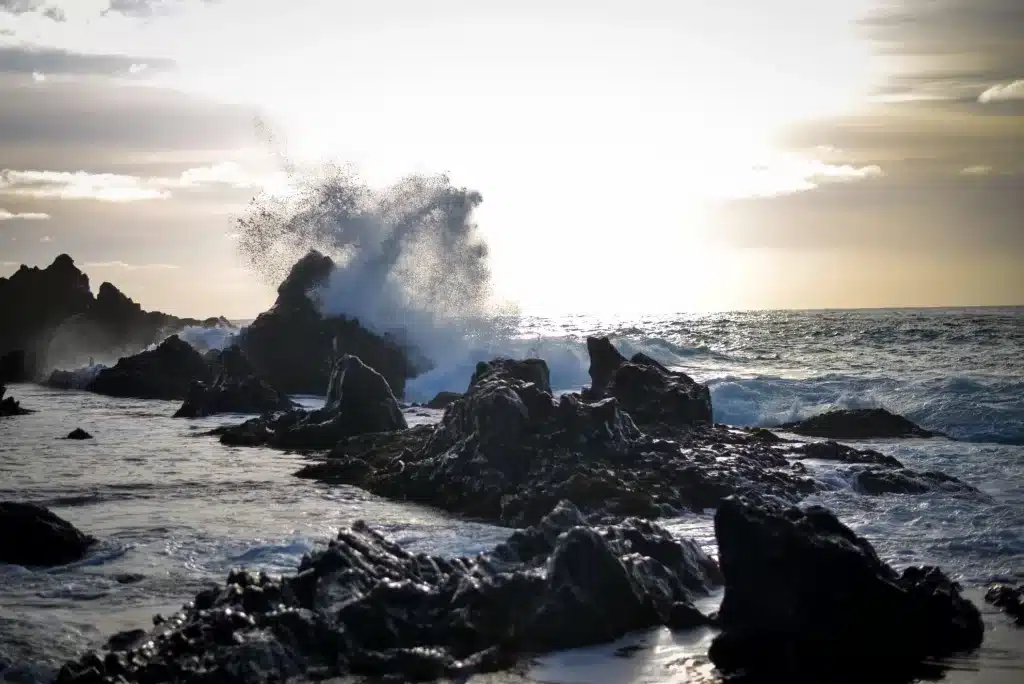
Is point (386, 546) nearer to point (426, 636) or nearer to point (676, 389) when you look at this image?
point (426, 636)

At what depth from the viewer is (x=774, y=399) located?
97.5ft

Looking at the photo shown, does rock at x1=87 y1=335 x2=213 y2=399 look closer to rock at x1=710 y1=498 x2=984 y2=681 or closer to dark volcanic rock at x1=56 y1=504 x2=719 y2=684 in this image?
dark volcanic rock at x1=56 y1=504 x2=719 y2=684

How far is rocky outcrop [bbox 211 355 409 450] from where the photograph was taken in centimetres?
2159

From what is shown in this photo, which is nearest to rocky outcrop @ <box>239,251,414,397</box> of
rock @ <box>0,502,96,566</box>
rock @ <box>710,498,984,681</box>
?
rock @ <box>0,502,96,566</box>

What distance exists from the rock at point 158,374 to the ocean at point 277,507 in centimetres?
210

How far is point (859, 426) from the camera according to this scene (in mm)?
23250

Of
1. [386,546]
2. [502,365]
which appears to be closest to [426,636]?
[386,546]

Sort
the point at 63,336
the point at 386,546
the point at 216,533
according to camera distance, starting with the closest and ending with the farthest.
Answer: the point at 386,546, the point at 216,533, the point at 63,336

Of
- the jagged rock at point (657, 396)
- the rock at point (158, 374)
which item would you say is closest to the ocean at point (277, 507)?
the rock at point (158, 374)

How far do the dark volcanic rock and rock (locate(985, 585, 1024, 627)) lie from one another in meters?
2.69

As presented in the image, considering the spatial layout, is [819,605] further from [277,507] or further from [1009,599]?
[277,507]

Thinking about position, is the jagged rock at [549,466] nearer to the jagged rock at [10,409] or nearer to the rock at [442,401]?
the rock at [442,401]

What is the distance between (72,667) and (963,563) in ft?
28.8

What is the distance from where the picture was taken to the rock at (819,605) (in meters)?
7.77
